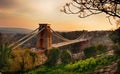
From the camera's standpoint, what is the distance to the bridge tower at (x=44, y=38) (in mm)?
25609

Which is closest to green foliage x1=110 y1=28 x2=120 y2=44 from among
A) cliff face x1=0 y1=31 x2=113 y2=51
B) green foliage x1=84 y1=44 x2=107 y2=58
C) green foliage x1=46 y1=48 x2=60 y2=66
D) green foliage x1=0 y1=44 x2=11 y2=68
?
green foliage x1=0 y1=44 x2=11 y2=68

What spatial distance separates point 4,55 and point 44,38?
5466 millimetres

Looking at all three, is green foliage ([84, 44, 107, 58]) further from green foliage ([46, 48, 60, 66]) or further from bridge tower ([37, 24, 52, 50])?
bridge tower ([37, 24, 52, 50])

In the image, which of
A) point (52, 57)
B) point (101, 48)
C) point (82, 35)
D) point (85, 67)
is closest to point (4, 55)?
point (85, 67)

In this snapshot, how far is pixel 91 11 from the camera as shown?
1075cm

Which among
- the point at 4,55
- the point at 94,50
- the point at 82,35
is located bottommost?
the point at 82,35

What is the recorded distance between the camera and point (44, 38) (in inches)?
1019

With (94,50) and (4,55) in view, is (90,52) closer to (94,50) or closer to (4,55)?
(94,50)

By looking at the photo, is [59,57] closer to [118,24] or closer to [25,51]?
[25,51]

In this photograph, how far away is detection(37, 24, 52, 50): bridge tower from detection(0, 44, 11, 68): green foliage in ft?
14.9

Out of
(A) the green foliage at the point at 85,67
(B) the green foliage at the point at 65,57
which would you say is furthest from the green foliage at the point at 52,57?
(A) the green foliage at the point at 85,67

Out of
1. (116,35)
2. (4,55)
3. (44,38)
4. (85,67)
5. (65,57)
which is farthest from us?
(65,57)

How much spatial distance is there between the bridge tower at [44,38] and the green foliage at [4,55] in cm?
454

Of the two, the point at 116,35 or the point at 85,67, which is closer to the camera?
the point at 116,35
